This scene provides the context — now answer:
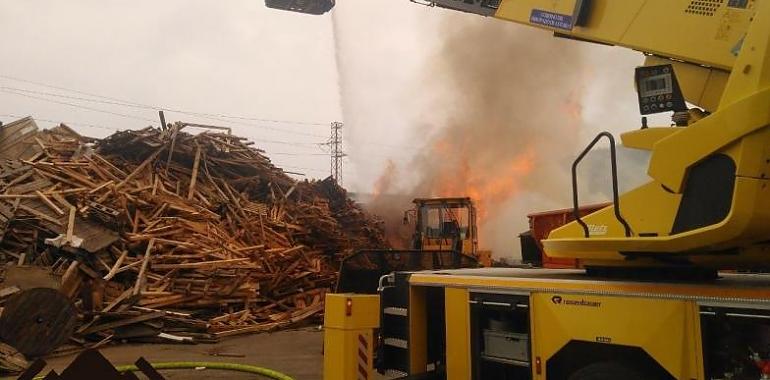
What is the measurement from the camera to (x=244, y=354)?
11219 millimetres

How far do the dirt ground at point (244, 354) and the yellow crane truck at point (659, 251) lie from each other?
439 centimetres

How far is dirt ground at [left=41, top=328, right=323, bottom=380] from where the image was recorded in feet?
30.6

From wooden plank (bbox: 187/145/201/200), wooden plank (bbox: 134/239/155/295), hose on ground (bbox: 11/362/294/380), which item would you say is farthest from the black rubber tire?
wooden plank (bbox: 187/145/201/200)

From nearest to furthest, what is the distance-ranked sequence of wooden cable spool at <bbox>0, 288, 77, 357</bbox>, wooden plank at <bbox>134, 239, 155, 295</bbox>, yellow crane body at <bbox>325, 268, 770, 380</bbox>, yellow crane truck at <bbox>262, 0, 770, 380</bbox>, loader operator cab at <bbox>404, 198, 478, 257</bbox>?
yellow crane truck at <bbox>262, 0, 770, 380</bbox>, yellow crane body at <bbox>325, 268, 770, 380</bbox>, wooden cable spool at <bbox>0, 288, 77, 357</bbox>, wooden plank at <bbox>134, 239, 155, 295</bbox>, loader operator cab at <bbox>404, 198, 478, 257</bbox>

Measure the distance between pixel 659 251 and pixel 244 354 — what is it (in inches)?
362

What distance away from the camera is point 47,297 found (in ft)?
33.9

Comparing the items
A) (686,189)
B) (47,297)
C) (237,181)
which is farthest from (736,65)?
(237,181)

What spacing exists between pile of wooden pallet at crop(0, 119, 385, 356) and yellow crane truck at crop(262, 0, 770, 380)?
8747 millimetres

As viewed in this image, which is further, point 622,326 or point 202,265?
point 202,265

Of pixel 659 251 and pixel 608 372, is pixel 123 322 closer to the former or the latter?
pixel 608 372

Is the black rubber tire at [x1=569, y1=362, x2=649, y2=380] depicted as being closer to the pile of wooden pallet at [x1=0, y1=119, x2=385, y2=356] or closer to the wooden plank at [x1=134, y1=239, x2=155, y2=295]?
the pile of wooden pallet at [x1=0, y1=119, x2=385, y2=356]

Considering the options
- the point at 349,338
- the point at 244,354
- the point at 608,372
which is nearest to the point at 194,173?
the point at 244,354

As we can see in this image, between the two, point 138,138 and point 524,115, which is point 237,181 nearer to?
point 138,138

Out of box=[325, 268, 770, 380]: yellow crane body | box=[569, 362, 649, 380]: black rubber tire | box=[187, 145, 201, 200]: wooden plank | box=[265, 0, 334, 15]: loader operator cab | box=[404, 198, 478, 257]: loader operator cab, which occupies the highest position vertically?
box=[265, 0, 334, 15]: loader operator cab
